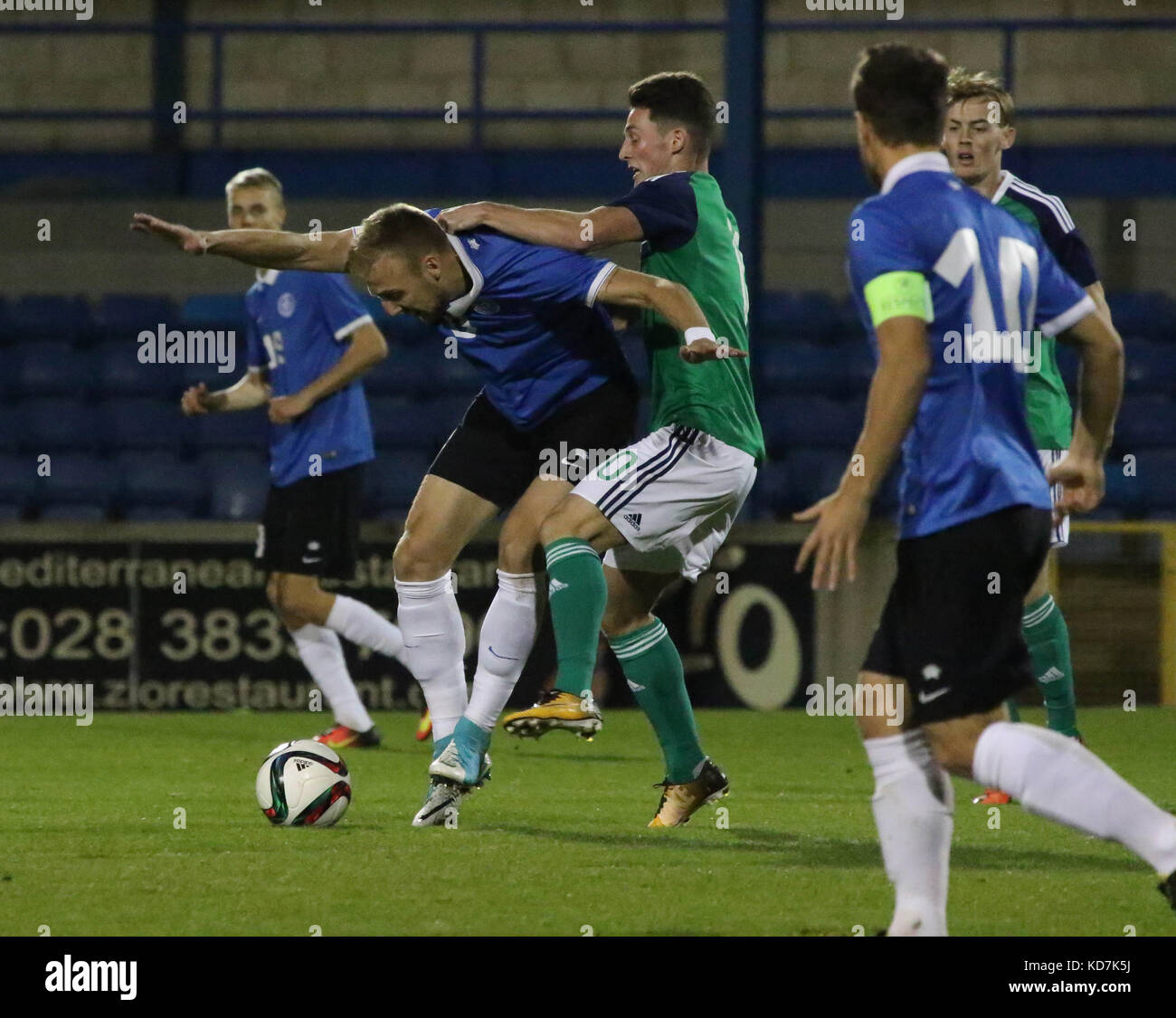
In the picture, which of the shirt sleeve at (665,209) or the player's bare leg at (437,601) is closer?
the shirt sleeve at (665,209)

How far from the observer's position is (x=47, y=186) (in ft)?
44.7

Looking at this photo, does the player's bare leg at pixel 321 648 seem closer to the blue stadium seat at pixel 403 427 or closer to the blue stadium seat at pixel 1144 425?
the blue stadium seat at pixel 403 427

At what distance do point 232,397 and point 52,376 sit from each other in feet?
14.2

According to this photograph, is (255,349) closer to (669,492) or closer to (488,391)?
(488,391)

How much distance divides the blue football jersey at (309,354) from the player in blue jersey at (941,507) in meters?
4.26

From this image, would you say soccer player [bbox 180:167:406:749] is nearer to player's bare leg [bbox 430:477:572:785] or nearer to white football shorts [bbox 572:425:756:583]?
player's bare leg [bbox 430:477:572:785]

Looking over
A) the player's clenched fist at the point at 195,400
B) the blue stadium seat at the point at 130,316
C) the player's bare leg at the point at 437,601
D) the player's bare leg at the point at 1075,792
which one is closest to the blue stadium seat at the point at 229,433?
the blue stadium seat at the point at 130,316

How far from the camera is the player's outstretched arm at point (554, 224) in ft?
17.3

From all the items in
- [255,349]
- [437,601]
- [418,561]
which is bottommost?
[437,601]

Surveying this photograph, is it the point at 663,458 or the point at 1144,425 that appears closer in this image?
the point at 663,458

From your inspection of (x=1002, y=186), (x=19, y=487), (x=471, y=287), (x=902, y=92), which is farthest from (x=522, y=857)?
(x=19, y=487)

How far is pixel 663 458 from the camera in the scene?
5414 millimetres

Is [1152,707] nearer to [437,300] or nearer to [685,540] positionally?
[685,540]

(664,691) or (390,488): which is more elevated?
(390,488)
